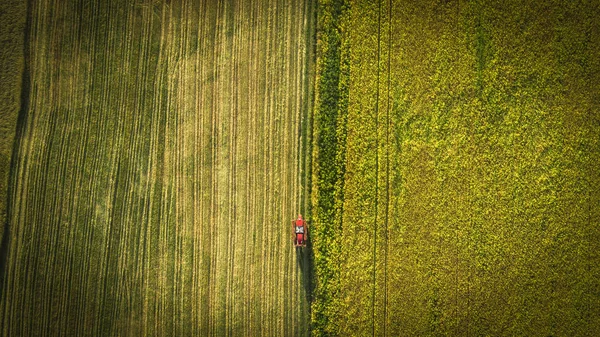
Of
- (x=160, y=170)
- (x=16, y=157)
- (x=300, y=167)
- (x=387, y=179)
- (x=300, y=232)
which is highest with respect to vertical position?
(x=16, y=157)

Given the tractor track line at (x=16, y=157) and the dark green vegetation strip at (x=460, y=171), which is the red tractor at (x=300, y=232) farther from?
the tractor track line at (x=16, y=157)

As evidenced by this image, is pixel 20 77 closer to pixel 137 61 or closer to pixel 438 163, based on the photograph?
pixel 137 61

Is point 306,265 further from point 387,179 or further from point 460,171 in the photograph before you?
point 460,171

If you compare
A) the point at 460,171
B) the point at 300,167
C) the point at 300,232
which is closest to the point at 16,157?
the point at 300,167

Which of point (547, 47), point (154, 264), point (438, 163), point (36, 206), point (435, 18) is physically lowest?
point (154, 264)

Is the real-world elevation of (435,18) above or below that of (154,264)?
above

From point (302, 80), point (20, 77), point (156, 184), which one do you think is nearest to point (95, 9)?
point (20, 77)

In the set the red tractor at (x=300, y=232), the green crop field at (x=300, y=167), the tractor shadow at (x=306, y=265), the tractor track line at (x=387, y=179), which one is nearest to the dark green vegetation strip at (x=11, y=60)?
the green crop field at (x=300, y=167)
